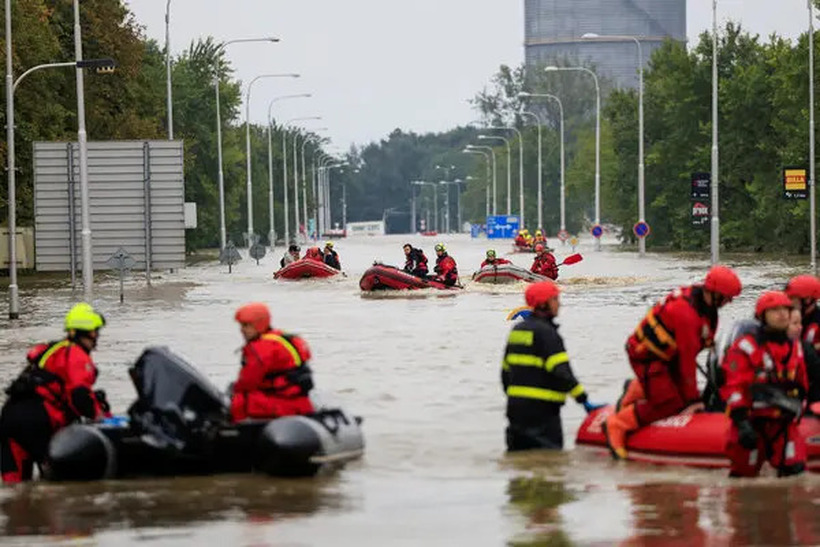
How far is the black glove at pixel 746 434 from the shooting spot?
14.8 metres

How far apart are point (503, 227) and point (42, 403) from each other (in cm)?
16189

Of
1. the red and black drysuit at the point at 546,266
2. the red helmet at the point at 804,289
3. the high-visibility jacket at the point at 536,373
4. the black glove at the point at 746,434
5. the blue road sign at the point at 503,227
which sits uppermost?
the red helmet at the point at 804,289

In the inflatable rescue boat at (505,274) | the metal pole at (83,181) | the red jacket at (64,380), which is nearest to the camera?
the red jacket at (64,380)

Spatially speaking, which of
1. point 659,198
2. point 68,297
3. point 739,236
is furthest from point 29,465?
point 659,198

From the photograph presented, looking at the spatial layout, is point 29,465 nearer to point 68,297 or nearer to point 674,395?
point 674,395

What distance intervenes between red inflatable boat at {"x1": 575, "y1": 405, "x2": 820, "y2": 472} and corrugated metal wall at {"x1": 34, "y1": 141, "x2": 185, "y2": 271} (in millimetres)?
40300

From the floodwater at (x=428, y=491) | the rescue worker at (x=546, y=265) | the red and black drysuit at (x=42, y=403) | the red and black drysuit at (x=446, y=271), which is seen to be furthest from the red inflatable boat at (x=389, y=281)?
the red and black drysuit at (x=42, y=403)

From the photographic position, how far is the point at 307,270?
64312 millimetres

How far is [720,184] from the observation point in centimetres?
9900

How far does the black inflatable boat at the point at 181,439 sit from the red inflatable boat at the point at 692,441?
243 centimetres

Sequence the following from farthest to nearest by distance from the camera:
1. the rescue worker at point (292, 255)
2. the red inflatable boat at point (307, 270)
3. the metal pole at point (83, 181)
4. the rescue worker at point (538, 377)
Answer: the rescue worker at point (292, 255)
the red inflatable boat at point (307, 270)
the metal pole at point (83, 181)
the rescue worker at point (538, 377)

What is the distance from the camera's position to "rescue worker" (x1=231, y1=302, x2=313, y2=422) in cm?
1606

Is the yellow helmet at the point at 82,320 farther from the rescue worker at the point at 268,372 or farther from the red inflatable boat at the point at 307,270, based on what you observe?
the red inflatable boat at the point at 307,270

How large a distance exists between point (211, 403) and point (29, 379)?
1.46 m
